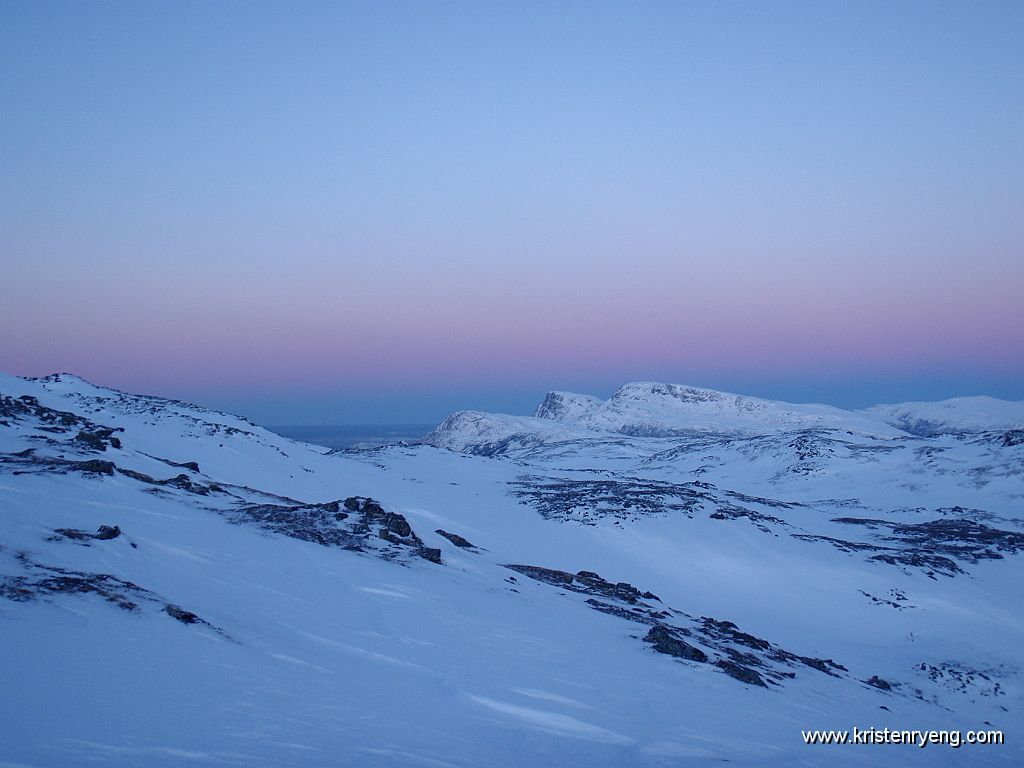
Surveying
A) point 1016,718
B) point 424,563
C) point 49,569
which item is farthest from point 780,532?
point 49,569

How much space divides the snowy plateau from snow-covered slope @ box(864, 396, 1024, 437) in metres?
140

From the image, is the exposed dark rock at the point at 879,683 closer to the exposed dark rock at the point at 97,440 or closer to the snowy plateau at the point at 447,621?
the snowy plateau at the point at 447,621

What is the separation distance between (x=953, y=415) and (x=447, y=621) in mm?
194788

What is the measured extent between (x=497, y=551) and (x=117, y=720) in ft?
66.0

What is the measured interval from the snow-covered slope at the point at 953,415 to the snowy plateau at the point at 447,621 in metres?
140

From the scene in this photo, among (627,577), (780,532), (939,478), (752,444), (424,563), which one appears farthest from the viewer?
(752,444)

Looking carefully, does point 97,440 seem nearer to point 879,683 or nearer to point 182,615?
point 182,615

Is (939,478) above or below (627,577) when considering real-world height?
above

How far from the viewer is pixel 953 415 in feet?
539

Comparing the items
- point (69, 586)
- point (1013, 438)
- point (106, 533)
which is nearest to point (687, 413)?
point (1013, 438)

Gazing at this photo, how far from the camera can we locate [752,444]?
237ft

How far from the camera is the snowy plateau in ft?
20.2

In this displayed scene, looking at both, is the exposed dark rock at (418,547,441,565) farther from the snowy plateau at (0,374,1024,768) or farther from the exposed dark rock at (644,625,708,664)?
the exposed dark rock at (644,625,708,664)

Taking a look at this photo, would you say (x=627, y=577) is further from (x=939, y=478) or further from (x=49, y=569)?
(x=939, y=478)
